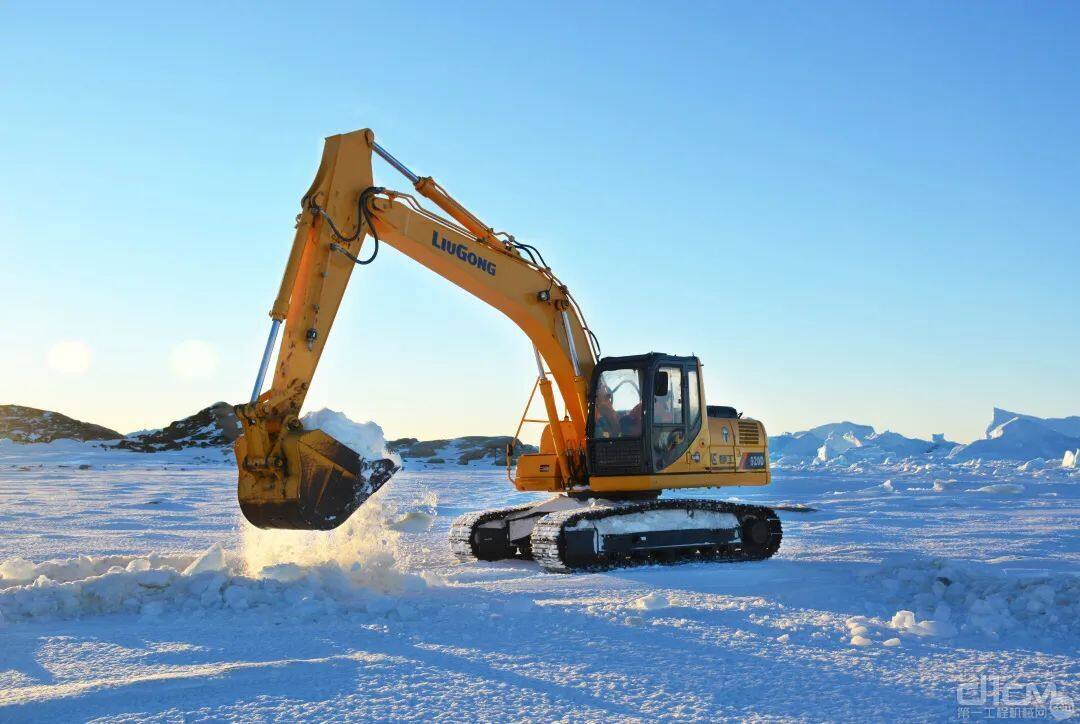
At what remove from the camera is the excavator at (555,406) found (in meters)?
8.40

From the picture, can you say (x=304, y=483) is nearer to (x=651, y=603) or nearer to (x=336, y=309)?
(x=336, y=309)

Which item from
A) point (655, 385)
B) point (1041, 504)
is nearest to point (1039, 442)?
point (1041, 504)

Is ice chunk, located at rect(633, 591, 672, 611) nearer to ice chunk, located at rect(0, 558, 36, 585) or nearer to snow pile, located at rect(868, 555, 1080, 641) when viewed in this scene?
snow pile, located at rect(868, 555, 1080, 641)

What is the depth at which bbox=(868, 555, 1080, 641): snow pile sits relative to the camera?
231 inches

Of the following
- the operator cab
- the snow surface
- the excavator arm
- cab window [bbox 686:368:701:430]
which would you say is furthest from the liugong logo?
the snow surface

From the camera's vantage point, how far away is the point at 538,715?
3996 millimetres

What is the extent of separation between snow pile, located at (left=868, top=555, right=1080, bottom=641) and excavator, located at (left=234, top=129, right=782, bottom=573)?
9.88 feet

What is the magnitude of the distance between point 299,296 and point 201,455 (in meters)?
40.7

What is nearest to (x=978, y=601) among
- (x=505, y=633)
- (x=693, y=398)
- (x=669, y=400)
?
(x=505, y=633)

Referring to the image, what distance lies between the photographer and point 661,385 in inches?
421

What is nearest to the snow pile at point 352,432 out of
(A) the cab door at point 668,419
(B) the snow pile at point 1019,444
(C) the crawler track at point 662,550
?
(C) the crawler track at point 662,550

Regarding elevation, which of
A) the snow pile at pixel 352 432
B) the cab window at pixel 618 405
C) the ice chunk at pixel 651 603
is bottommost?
the ice chunk at pixel 651 603

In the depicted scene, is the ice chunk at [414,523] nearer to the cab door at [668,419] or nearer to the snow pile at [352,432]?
the cab door at [668,419]

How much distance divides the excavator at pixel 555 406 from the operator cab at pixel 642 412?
2 centimetres
